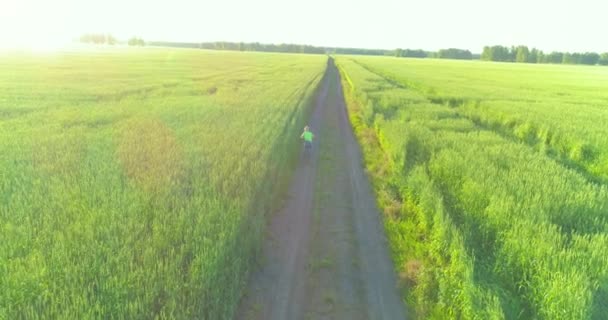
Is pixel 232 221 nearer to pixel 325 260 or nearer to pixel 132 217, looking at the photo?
pixel 132 217

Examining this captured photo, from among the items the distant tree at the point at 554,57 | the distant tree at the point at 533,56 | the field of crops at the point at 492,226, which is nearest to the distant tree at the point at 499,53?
the distant tree at the point at 533,56

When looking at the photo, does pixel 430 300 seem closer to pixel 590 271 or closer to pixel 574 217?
pixel 590 271

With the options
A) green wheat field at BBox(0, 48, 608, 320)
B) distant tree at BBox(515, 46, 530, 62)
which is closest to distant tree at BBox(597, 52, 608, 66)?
distant tree at BBox(515, 46, 530, 62)

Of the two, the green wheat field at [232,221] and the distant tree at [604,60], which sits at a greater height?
the distant tree at [604,60]

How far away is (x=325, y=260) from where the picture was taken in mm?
7238

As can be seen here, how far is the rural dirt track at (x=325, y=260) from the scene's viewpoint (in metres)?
5.88

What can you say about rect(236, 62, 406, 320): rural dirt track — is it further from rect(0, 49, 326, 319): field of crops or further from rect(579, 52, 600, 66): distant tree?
rect(579, 52, 600, 66): distant tree

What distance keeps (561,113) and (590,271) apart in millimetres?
22065

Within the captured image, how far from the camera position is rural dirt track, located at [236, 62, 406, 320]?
5883 mm

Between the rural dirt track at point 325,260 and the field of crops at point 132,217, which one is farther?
the rural dirt track at point 325,260

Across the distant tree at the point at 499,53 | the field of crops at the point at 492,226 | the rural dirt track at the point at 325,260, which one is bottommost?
the rural dirt track at the point at 325,260

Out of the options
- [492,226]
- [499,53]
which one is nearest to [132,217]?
[492,226]

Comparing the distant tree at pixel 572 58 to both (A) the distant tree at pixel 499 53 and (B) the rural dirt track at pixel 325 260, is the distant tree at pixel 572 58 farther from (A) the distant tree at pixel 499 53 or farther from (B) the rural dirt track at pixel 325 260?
(B) the rural dirt track at pixel 325 260

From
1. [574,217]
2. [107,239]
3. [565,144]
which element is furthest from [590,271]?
[565,144]
